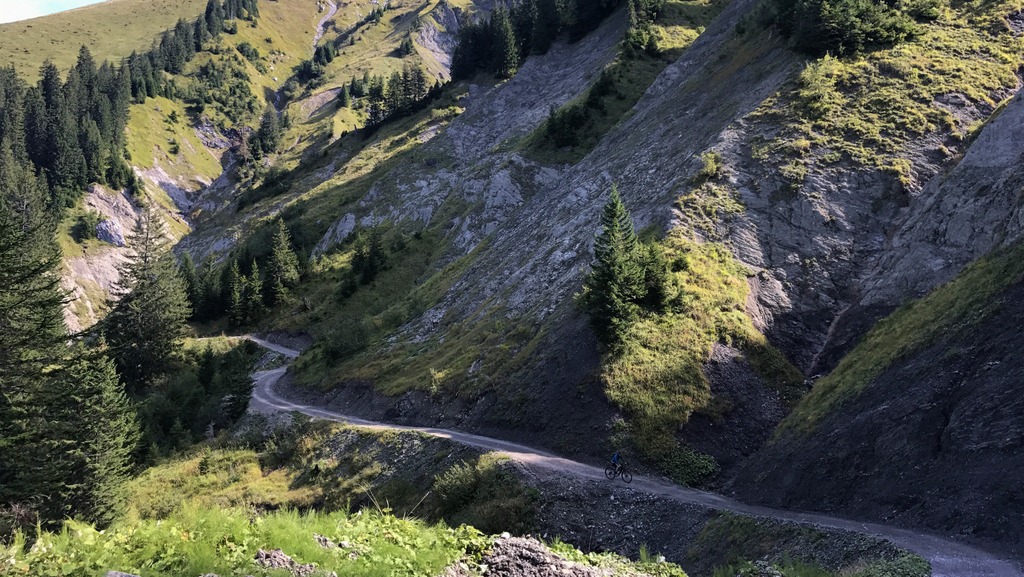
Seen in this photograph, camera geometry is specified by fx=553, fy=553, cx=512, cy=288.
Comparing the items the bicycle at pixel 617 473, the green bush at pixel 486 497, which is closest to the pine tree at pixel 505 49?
the green bush at pixel 486 497

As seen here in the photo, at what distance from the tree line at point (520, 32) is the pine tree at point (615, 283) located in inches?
2653

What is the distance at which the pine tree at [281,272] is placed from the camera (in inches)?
2630

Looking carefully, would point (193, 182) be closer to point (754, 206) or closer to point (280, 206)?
point (280, 206)

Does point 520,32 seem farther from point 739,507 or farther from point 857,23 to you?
point 739,507

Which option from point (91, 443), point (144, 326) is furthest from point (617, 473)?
point (144, 326)

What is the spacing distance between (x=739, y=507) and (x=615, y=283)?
1075cm

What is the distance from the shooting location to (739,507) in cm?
1873

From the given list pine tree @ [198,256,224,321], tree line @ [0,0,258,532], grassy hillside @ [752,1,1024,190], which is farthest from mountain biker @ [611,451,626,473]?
pine tree @ [198,256,224,321]

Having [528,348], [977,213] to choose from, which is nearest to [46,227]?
[528,348]

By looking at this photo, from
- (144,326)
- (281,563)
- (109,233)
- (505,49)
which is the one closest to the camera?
(281,563)

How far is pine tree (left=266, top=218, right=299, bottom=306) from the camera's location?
66.8 meters

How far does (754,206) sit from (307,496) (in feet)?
91.7

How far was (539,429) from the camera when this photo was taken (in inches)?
1011

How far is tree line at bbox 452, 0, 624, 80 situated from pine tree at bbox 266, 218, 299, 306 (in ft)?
147
